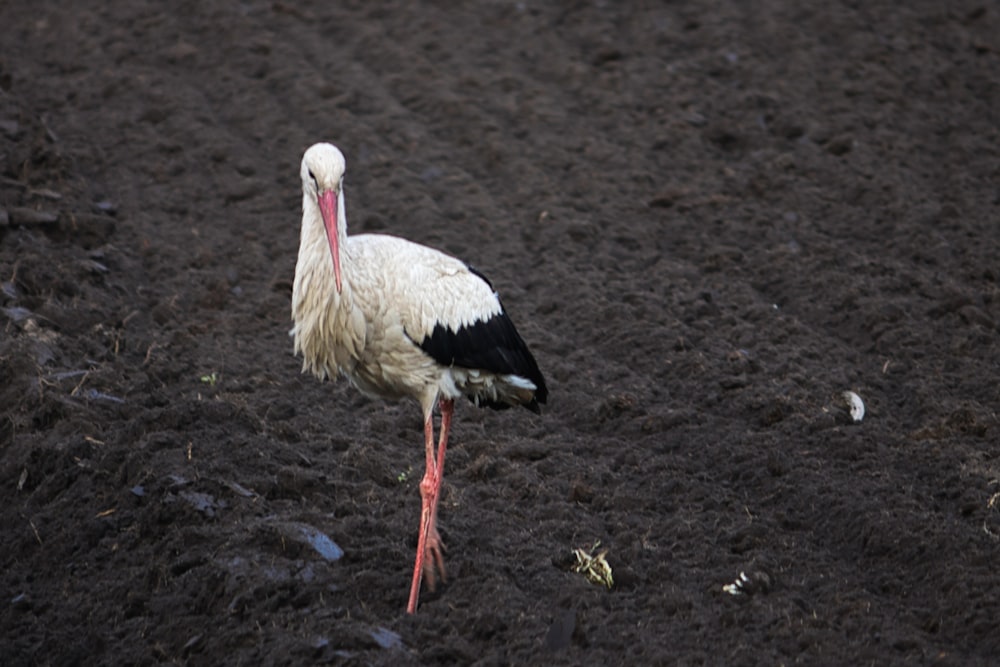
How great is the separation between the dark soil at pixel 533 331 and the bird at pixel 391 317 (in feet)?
2.06

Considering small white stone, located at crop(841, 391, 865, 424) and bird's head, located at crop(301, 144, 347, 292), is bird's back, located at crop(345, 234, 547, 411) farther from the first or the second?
small white stone, located at crop(841, 391, 865, 424)

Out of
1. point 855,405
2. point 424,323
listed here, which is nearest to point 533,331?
point 855,405

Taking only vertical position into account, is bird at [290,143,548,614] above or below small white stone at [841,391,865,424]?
above

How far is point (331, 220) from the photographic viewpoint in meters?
4.94

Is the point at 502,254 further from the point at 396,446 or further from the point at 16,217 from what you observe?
the point at 16,217

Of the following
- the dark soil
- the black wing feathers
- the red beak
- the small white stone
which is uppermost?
the red beak

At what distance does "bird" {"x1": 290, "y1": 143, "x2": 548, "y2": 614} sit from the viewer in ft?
16.6

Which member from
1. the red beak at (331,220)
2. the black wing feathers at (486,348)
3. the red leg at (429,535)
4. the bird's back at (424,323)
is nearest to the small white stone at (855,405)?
the black wing feathers at (486,348)

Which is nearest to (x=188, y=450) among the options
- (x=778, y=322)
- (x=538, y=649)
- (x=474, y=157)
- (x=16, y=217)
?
(x=538, y=649)

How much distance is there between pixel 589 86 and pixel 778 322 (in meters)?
4.20

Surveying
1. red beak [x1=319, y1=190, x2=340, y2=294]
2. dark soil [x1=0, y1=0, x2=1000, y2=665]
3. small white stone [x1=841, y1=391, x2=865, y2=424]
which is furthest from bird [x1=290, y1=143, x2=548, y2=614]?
small white stone [x1=841, y1=391, x2=865, y2=424]

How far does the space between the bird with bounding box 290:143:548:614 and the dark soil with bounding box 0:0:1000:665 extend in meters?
0.63

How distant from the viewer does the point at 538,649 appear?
181 inches

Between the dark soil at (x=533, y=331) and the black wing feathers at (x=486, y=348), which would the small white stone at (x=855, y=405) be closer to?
the dark soil at (x=533, y=331)
